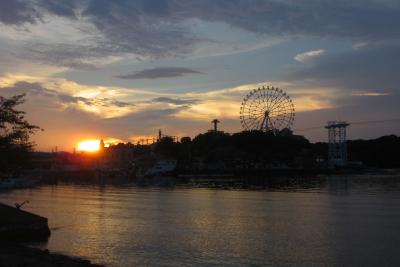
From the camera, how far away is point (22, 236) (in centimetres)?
3081

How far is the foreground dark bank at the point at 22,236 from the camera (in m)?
22.7

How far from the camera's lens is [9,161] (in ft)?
104

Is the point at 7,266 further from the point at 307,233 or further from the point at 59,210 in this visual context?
the point at 59,210

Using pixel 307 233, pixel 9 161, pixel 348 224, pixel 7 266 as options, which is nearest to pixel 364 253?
pixel 307 233

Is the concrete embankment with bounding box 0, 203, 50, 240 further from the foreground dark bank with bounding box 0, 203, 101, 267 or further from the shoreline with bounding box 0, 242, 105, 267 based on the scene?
the shoreline with bounding box 0, 242, 105, 267

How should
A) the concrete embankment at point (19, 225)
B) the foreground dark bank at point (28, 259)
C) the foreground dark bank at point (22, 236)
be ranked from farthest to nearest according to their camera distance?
1. the concrete embankment at point (19, 225)
2. the foreground dark bank at point (22, 236)
3. the foreground dark bank at point (28, 259)

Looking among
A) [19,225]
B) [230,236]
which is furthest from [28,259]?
[230,236]

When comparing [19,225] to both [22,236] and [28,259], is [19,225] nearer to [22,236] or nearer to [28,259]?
[22,236]

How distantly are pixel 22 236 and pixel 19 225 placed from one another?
662 millimetres

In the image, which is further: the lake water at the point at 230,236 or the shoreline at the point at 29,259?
the lake water at the point at 230,236

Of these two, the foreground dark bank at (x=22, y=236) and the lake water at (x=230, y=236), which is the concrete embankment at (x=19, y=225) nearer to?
the foreground dark bank at (x=22, y=236)

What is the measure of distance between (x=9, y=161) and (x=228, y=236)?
14327 millimetres

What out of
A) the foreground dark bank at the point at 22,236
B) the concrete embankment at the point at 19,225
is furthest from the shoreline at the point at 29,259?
the concrete embankment at the point at 19,225

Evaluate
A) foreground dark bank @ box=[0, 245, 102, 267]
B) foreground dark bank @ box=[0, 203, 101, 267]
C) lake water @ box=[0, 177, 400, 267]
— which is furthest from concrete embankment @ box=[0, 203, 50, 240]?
foreground dark bank @ box=[0, 245, 102, 267]
